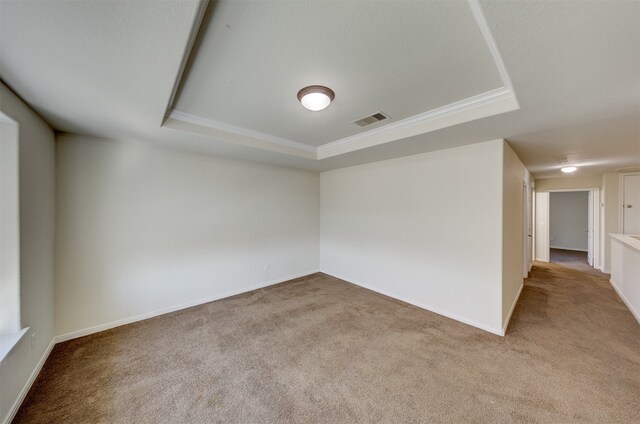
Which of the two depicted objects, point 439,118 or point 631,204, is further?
point 631,204

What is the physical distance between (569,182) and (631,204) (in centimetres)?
112

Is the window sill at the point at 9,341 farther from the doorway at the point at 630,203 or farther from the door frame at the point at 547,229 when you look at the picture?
the doorway at the point at 630,203

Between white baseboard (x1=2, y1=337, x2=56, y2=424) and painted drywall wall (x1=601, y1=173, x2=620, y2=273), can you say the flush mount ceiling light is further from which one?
painted drywall wall (x1=601, y1=173, x2=620, y2=273)

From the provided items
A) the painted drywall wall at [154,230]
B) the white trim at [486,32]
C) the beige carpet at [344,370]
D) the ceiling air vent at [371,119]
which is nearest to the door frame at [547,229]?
the beige carpet at [344,370]

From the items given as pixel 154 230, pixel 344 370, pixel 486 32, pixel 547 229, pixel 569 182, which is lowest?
pixel 344 370

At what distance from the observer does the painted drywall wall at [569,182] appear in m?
5.71

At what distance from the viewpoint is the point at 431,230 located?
11.6ft

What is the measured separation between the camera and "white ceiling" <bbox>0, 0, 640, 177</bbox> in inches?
44.5

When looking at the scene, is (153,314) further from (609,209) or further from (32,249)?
(609,209)

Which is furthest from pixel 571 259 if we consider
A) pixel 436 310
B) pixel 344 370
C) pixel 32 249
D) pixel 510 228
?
pixel 32 249

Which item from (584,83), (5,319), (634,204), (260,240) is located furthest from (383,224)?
(634,204)

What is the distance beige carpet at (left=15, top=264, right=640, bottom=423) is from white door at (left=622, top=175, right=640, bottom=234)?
302 cm

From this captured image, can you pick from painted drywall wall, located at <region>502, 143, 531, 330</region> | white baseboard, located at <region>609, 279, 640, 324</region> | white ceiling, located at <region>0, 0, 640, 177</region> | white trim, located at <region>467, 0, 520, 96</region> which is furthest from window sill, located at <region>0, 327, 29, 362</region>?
white baseboard, located at <region>609, 279, 640, 324</region>

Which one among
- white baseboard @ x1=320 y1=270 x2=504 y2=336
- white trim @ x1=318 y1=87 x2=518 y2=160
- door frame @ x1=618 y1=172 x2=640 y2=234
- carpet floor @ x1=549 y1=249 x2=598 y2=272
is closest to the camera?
white trim @ x1=318 y1=87 x2=518 y2=160
